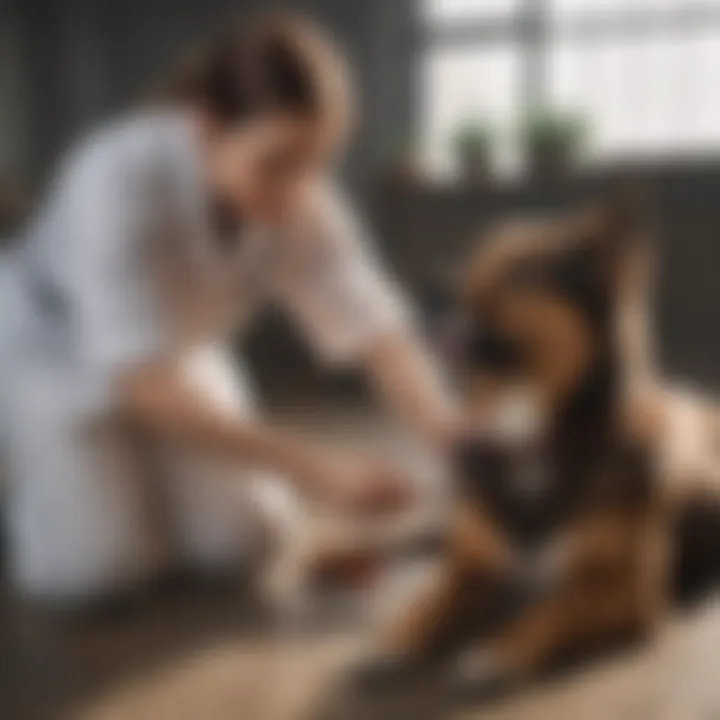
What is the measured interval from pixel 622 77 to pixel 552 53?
1.6 inches

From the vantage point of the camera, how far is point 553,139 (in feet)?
2.24

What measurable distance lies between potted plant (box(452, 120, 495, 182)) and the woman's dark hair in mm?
66

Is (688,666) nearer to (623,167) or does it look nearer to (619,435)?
(619,435)

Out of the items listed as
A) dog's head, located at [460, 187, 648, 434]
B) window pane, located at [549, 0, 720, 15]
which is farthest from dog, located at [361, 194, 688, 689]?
window pane, located at [549, 0, 720, 15]

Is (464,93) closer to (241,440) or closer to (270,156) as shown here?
(270,156)

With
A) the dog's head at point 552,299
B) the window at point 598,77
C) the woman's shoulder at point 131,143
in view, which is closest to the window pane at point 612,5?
the window at point 598,77

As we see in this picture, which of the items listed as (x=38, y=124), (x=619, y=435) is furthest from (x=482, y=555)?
(x=38, y=124)

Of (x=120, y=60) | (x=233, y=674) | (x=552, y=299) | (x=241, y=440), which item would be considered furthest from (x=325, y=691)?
(x=120, y=60)

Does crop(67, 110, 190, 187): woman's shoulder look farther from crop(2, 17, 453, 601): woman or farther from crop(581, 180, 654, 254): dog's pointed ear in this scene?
crop(581, 180, 654, 254): dog's pointed ear

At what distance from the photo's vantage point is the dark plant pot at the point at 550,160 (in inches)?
26.5

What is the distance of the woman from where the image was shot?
681 mm

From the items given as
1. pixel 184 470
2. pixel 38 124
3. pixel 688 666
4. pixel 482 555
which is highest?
pixel 38 124

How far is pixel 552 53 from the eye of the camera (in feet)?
2.23

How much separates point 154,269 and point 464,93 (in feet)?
0.65
